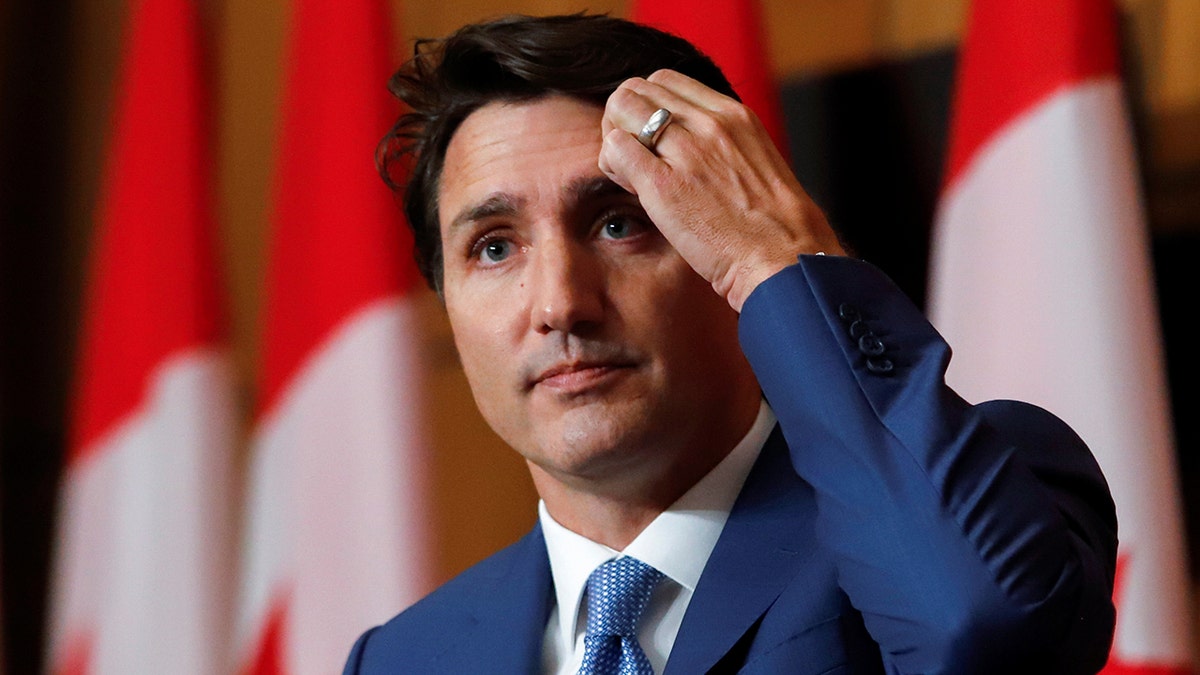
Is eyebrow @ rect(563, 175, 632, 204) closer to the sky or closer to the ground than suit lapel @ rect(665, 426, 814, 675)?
closer to the sky

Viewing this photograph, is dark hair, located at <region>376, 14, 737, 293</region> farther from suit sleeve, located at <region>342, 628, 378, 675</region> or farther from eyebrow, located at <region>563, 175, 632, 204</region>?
suit sleeve, located at <region>342, 628, 378, 675</region>

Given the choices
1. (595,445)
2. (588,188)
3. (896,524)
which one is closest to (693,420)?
(595,445)

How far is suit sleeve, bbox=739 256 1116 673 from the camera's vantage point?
2.88 feet

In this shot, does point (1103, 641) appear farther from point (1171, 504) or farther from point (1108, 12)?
point (1108, 12)

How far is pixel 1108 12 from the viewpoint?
1.82 metres

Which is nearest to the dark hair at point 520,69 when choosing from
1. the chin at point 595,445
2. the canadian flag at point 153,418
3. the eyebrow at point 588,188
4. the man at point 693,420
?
Result: the man at point 693,420

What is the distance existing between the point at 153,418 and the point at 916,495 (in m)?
1.70

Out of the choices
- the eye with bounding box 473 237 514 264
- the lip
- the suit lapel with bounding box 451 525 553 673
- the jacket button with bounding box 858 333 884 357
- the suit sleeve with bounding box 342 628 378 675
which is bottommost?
the suit sleeve with bounding box 342 628 378 675

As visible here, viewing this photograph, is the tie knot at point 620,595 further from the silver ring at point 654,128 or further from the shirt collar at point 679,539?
the silver ring at point 654,128

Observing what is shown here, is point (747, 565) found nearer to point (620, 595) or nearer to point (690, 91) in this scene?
point (620, 595)

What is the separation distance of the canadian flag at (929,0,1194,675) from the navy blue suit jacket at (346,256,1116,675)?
2.16 ft

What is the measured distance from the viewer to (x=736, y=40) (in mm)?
1978

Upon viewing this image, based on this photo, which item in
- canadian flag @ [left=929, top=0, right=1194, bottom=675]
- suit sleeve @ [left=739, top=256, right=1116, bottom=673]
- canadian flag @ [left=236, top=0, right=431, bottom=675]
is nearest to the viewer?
suit sleeve @ [left=739, top=256, right=1116, bottom=673]

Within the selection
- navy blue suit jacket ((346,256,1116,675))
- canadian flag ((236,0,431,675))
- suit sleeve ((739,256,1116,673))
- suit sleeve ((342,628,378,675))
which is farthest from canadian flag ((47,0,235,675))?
suit sleeve ((739,256,1116,673))
